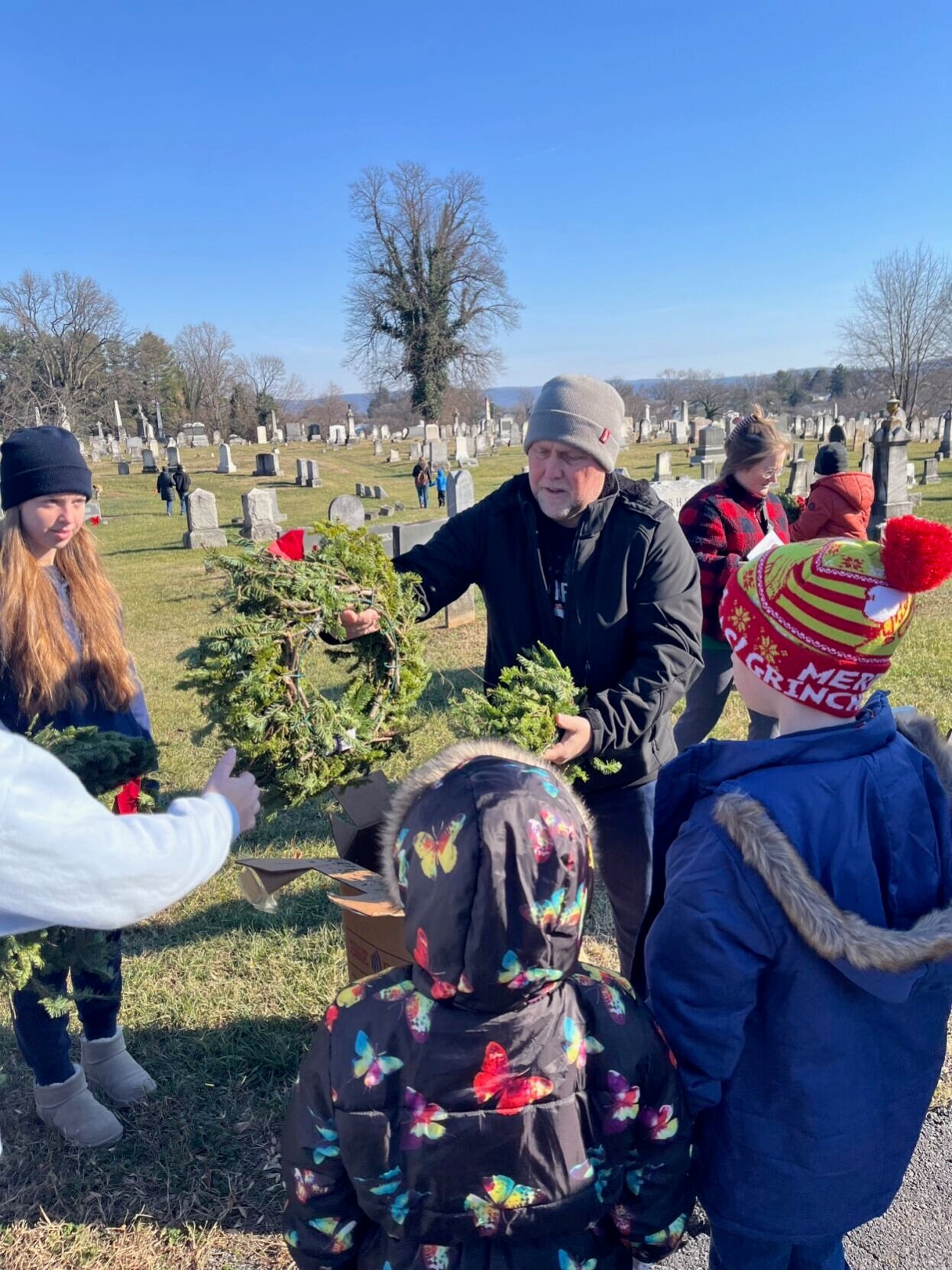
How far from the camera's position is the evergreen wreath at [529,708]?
2.25m

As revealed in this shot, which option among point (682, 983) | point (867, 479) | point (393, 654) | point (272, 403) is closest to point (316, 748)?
point (393, 654)

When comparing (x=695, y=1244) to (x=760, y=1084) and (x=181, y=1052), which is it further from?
(x=181, y=1052)

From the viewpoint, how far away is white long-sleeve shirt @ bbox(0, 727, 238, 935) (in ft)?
4.35

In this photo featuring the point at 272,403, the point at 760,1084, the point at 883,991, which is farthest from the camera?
the point at 272,403

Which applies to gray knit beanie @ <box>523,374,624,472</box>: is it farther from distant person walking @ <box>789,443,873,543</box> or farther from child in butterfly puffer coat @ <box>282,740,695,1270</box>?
distant person walking @ <box>789,443,873,543</box>

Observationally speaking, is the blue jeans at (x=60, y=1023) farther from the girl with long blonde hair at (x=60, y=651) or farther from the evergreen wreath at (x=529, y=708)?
the evergreen wreath at (x=529, y=708)

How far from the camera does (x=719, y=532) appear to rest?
4.55 meters

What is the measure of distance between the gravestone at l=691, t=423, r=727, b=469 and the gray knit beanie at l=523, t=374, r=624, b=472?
858 inches

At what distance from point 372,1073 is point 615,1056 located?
41 cm

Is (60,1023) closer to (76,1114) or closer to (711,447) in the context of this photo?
(76,1114)

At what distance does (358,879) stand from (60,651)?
1.22m

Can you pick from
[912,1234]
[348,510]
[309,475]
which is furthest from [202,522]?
[912,1234]

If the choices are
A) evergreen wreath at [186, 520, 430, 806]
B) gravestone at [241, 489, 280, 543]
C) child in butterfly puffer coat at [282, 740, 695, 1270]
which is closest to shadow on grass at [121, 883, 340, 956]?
evergreen wreath at [186, 520, 430, 806]

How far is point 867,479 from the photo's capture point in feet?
16.6
